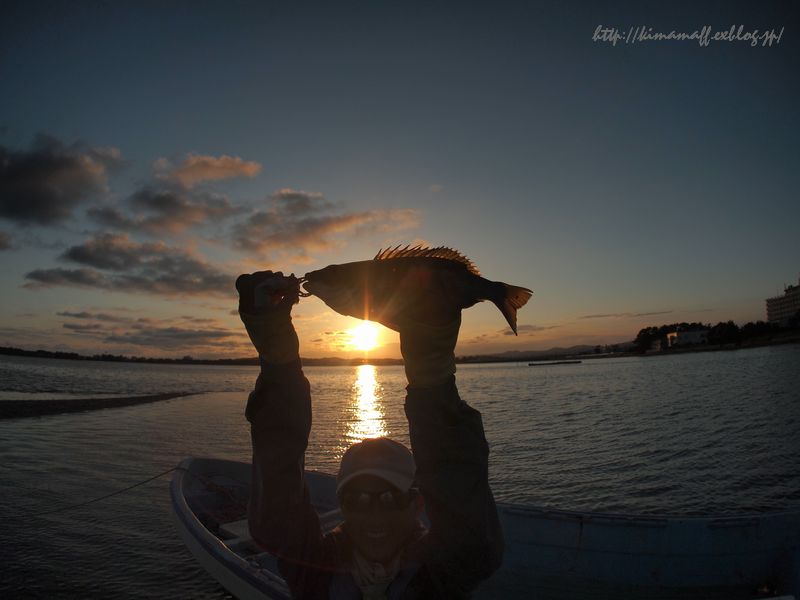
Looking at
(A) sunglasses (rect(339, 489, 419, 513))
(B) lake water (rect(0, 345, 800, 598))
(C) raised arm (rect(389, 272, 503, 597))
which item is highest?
(C) raised arm (rect(389, 272, 503, 597))

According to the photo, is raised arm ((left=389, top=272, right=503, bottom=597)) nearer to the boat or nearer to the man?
the man

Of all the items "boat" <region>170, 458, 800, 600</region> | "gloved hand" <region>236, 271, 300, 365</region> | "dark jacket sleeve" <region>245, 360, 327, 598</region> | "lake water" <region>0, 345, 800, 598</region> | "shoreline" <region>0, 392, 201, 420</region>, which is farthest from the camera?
"shoreline" <region>0, 392, 201, 420</region>

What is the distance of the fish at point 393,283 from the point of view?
198cm

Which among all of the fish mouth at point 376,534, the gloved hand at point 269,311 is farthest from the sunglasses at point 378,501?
the gloved hand at point 269,311

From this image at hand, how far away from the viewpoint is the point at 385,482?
2.43m

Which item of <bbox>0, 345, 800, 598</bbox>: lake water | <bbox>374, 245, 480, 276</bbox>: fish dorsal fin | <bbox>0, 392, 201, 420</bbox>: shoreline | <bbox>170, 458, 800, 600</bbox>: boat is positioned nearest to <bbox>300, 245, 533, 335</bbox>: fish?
<bbox>374, 245, 480, 276</bbox>: fish dorsal fin

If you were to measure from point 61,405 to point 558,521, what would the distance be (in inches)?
1728

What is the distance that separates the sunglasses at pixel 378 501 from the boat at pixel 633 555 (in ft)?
25.3

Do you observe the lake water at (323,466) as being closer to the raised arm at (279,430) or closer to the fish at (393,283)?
the raised arm at (279,430)

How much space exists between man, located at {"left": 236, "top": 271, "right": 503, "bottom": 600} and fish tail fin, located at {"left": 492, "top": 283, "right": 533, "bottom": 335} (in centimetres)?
191

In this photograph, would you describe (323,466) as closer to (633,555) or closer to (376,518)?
(633,555)

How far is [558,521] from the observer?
32.0ft

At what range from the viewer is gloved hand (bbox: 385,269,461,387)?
1938mm

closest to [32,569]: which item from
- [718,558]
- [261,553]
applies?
[261,553]
